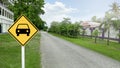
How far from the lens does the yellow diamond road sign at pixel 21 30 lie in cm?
703

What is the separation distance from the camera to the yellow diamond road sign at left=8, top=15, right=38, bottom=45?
7.03m

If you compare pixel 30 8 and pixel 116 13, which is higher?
pixel 30 8

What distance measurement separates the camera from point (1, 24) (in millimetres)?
57875

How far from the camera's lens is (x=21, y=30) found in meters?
7.04

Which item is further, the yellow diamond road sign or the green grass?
the green grass

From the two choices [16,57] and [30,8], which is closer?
Result: [16,57]

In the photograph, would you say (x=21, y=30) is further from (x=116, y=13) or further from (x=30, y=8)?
(x=30, y=8)

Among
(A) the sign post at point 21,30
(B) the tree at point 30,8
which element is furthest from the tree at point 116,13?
(A) the sign post at point 21,30

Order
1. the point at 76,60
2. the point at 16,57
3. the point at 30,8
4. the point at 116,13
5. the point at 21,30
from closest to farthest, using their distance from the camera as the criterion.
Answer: the point at 21,30
the point at 76,60
the point at 16,57
the point at 116,13
the point at 30,8

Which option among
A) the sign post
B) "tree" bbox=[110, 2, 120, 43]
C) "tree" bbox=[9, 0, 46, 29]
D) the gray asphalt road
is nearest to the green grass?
the gray asphalt road

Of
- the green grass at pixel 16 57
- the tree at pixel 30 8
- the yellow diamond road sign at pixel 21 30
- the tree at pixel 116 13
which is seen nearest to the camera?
the yellow diamond road sign at pixel 21 30

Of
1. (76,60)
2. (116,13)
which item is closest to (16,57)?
(76,60)

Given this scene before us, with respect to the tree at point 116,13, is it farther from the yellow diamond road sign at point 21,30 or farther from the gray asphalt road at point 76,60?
the yellow diamond road sign at point 21,30

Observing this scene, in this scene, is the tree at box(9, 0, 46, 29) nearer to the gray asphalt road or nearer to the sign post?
the gray asphalt road
